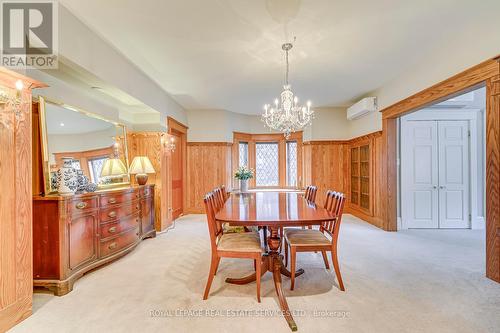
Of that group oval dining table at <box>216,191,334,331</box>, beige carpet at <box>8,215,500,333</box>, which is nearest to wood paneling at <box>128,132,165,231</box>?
beige carpet at <box>8,215,500,333</box>

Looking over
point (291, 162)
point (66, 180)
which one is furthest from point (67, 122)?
point (291, 162)

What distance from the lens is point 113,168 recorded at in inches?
136

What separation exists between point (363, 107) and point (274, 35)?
2882mm

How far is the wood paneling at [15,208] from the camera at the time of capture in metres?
1.71

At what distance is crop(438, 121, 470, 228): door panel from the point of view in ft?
14.4

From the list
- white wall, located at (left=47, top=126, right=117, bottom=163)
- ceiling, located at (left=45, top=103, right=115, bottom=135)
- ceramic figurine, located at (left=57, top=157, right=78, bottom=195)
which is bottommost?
ceramic figurine, located at (left=57, top=157, right=78, bottom=195)

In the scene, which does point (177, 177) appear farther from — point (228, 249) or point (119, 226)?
point (228, 249)

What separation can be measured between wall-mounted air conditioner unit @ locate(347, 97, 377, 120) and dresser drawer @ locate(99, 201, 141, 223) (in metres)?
4.47

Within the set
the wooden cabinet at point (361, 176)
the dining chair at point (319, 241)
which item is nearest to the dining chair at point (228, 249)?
the dining chair at point (319, 241)

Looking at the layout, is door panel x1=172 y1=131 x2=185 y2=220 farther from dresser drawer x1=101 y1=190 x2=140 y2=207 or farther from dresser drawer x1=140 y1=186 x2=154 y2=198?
dresser drawer x1=101 y1=190 x2=140 y2=207

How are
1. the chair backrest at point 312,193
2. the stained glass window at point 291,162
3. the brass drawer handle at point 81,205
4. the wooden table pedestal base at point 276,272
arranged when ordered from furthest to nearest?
the stained glass window at point 291,162 < the chair backrest at point 312,193 < the brass drawer handle at point 81,205 < the wooden table pedestal base at point 276,272

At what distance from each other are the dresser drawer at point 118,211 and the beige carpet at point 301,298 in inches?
22.4

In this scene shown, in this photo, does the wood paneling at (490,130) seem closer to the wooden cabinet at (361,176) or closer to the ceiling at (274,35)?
the ceiling at (274,35)

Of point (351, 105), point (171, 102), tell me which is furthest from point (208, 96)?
point (351, 105)
